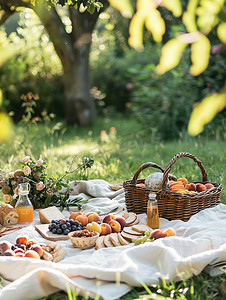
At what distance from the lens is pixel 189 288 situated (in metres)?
2.55

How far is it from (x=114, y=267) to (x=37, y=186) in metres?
1.64

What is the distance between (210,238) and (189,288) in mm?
532

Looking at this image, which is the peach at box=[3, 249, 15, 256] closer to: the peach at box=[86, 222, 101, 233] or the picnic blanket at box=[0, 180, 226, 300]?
the picnic blanket at box=[0, 180, 226, 300]

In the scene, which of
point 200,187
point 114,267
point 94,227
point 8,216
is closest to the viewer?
point 114,267

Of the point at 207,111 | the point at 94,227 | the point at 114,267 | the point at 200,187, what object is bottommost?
the point at 114,267

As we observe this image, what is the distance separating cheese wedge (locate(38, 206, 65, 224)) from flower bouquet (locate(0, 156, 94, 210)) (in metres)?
0.31

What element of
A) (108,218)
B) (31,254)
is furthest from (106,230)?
(31,254)

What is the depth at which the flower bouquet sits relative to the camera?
13.6 ft

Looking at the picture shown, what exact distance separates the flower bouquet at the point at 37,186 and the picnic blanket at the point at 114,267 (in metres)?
1.04

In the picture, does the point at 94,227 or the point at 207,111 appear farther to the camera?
the point at 94,227

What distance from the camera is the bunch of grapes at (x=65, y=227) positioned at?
3.52 metres

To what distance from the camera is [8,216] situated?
3773 mm

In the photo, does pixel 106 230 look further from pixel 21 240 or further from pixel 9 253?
pixel 9 253

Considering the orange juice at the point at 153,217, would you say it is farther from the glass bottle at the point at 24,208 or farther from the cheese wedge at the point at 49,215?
the glass bottle at the point at 24,208
